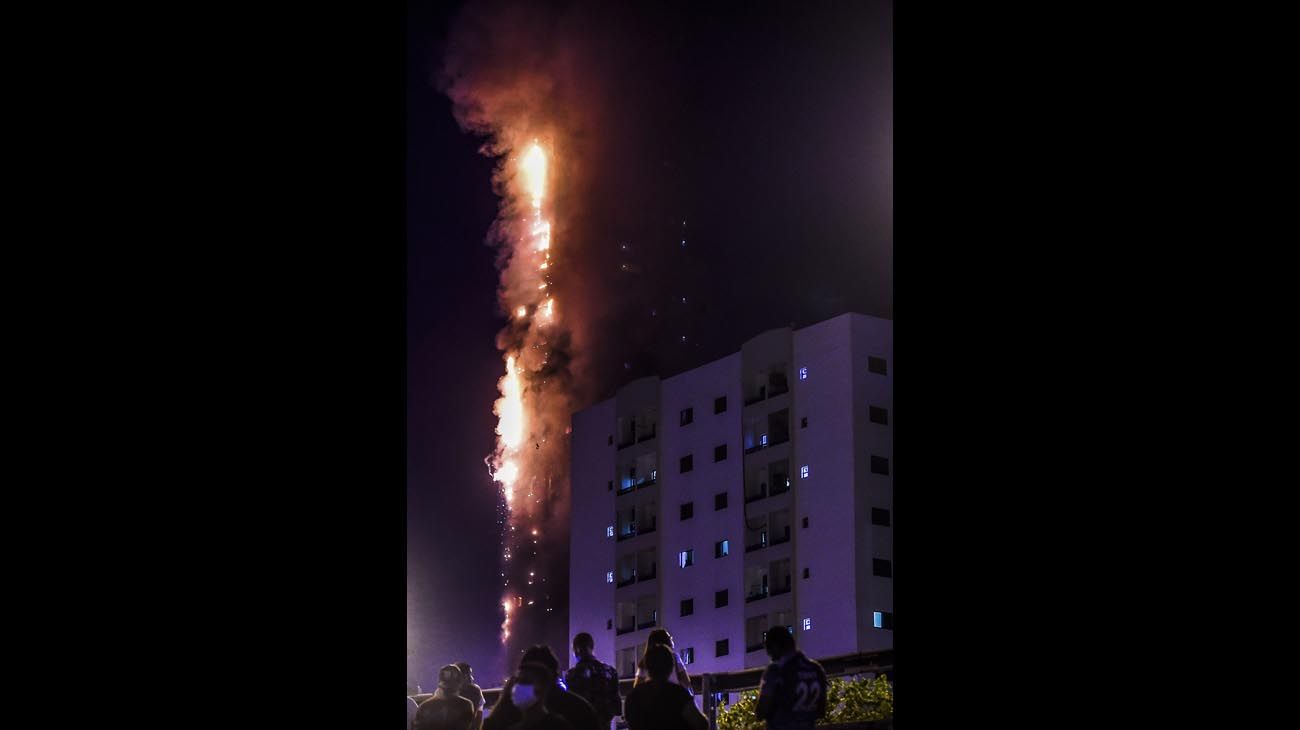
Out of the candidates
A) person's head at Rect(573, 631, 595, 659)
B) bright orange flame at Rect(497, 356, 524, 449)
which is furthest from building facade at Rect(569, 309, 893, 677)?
person's head at Rect(573, 631, 595, 659)

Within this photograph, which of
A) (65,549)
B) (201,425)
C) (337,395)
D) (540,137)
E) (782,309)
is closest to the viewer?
(65,549)

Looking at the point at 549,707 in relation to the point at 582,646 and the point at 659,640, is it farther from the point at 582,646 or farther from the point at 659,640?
the point at 582,646

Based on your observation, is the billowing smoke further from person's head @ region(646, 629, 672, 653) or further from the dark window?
person's head @ region(646, 629, 672, 653)

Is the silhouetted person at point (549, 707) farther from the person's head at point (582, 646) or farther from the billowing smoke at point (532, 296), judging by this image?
the billowing smoke at point (532, 296)

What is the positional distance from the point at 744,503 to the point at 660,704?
74.1 feet

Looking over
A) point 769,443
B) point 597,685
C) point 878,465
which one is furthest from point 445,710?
point 769,443

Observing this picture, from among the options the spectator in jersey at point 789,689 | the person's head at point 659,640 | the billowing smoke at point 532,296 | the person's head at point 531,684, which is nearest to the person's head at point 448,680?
the person's head at point 531,684

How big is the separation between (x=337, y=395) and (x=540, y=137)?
18089mm

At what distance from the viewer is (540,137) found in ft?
75.8

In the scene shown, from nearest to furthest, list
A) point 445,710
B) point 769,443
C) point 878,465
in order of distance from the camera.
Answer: point 445,710 < point 878,465 < point 769,443

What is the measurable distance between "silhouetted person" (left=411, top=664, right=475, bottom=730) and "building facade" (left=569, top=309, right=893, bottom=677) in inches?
705

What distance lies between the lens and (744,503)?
28031 millimetres
